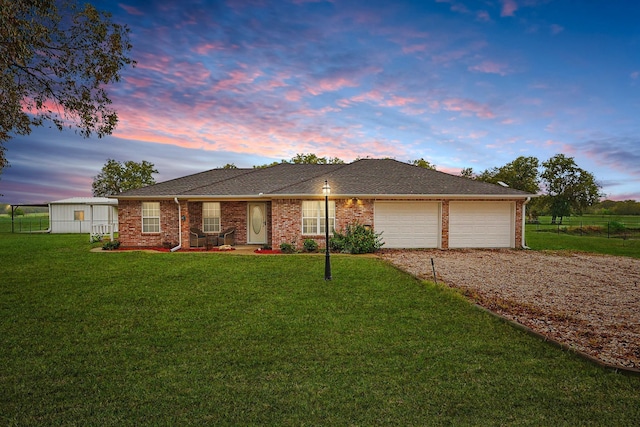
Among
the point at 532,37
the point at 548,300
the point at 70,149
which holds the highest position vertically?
the point at 532,37

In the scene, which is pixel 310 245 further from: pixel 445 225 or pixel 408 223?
pixel 445 225

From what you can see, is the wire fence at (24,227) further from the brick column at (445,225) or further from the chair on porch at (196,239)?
the brick column at (445,225)

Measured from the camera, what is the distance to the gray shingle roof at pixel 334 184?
15383mm

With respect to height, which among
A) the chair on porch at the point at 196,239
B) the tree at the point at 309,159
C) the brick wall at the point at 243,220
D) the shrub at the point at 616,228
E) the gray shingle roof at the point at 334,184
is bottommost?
the shrub at the point at 616,228

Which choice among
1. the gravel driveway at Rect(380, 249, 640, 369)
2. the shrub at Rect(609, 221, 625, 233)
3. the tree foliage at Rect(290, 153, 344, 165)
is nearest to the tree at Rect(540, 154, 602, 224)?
the shrub at Rect(609, 221, 625, 233)

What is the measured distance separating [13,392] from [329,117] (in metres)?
19.2

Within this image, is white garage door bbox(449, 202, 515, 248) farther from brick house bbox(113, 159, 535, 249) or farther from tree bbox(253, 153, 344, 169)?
tree bbox(253, 153, 344, 169)

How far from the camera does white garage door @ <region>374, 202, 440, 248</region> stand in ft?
51.8

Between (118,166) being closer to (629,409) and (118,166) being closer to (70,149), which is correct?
(70,149)

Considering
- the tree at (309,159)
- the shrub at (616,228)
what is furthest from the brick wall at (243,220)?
the tree at (309,159)

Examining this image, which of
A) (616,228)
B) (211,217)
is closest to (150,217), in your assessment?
(211,217)

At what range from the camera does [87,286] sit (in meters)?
8.34

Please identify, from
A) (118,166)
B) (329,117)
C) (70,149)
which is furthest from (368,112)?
(118,166)

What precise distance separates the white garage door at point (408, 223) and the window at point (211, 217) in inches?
322
